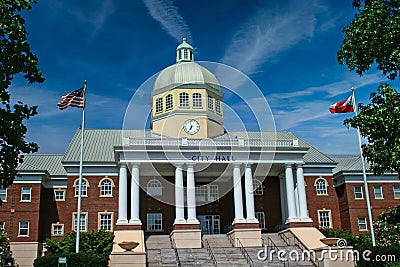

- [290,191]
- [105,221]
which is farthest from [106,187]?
[290,191]

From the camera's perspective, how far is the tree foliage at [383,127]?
17844 millimetres

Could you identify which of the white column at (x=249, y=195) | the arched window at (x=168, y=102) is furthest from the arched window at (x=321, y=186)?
the arched window at (x=168, y=102)

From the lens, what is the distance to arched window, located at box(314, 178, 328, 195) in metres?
48.7

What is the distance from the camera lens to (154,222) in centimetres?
4588

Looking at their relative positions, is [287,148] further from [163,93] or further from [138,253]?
[138,253]

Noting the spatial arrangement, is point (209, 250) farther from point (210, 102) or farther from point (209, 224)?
point (210, 102)

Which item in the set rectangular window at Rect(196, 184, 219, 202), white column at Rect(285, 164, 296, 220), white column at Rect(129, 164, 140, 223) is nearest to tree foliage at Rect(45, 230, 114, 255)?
white column at Rect(129, 164, 140, 223)

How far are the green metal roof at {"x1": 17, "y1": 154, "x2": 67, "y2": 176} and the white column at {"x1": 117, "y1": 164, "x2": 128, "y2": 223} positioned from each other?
7965 millimetres

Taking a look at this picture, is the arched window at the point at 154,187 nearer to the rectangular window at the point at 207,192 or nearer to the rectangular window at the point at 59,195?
the rectangular window at the point at 207,192

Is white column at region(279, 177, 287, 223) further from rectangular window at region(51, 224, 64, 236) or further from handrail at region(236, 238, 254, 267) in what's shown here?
rectangular window at region(51, 224, 64, 236)

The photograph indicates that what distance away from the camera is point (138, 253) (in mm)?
32688

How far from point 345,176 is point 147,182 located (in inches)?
800

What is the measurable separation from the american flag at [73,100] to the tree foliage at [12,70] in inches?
579

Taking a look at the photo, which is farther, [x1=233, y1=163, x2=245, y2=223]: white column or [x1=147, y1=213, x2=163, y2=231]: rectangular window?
[x1=147, y1=213, x2=163, y2=231]: rectangular window
